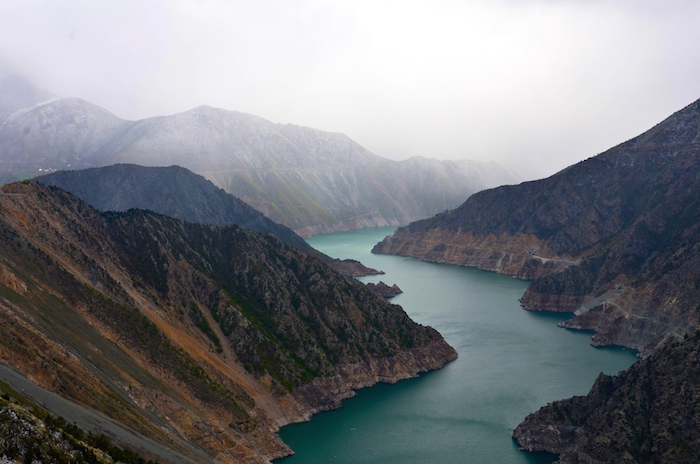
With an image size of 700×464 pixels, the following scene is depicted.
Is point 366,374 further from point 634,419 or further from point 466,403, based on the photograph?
point 634,419

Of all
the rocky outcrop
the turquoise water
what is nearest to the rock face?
the turquoise water

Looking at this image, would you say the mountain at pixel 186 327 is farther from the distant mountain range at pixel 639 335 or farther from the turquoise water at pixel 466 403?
the distant mountain range at pixel 639 335

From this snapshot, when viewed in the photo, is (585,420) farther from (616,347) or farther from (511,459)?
(616,347)

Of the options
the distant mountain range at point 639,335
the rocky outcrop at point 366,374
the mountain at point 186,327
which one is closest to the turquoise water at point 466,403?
the rocky outcrop at point 366,374

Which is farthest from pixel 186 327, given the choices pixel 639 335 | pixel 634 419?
pixel 639 335

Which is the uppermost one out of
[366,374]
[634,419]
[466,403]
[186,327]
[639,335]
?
[186,327]
